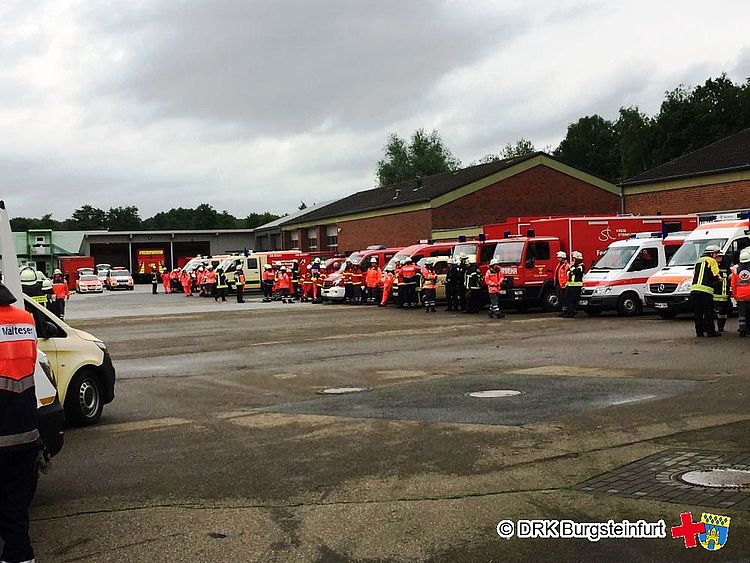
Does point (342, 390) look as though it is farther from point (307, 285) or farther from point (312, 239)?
point (312, 239)

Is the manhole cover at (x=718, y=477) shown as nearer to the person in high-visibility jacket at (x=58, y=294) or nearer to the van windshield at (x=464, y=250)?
the person in high-visibility jacket at (x=58, y=294)

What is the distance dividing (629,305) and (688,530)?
19.3 m

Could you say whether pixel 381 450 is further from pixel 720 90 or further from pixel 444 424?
pixel 720 90

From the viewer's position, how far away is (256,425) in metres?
9.69

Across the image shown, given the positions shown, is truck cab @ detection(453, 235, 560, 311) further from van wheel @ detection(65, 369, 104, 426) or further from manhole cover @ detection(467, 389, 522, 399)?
van wheel @ detection(65, 369, 104, 426)

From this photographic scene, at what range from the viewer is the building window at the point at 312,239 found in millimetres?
66688

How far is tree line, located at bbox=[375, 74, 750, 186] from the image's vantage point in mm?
66500

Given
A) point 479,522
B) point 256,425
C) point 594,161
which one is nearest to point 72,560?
point 479,522

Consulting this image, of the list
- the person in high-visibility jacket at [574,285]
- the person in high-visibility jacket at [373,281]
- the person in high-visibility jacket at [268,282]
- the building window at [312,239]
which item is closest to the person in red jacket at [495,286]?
the person in high-visibility jacket at [574,285]

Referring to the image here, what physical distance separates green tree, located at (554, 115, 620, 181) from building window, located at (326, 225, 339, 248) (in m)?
38.7

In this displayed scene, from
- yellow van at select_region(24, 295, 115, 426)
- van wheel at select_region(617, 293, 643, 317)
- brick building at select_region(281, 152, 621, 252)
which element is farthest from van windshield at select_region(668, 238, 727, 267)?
brick building at select_region(281, 152, 621, 252)

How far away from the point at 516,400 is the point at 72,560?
21.1 ft

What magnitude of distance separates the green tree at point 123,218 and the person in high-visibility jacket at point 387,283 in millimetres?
112480

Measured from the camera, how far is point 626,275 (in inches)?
946
